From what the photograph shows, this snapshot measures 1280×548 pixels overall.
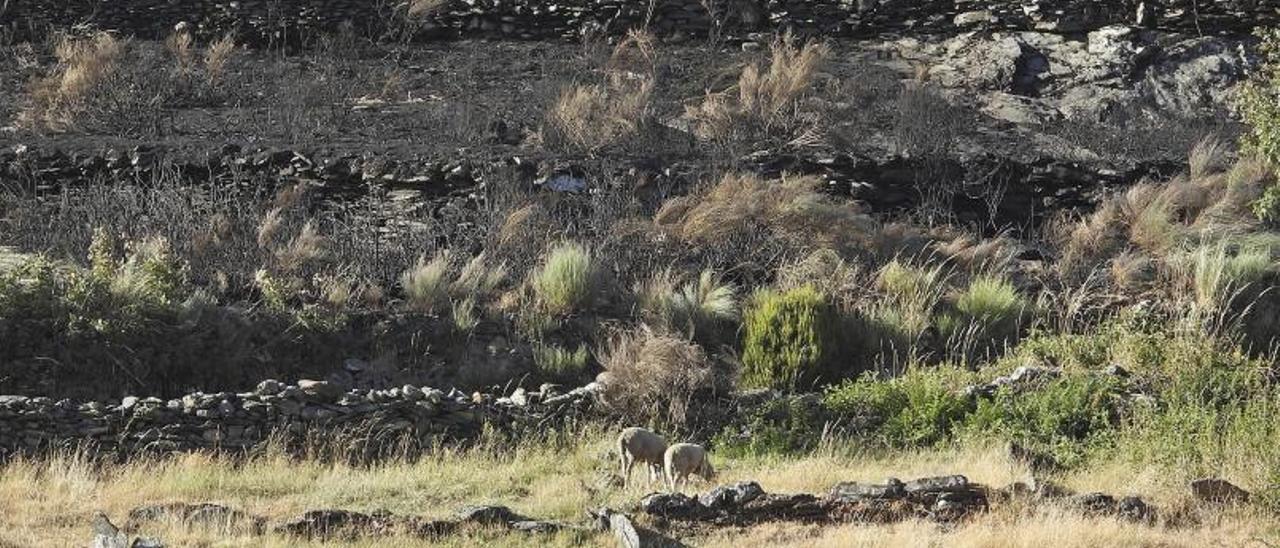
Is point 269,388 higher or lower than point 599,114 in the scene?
lower

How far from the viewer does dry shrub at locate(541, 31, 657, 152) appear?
19562mm

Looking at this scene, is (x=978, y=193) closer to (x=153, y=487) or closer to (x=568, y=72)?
(x=568, y=72)

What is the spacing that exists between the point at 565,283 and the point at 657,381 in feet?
7.75

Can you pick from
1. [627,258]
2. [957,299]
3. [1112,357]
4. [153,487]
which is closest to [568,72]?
[627,258]

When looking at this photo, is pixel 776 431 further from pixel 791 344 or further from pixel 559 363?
pixel 559 363

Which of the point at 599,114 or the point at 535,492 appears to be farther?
the point at 599,114

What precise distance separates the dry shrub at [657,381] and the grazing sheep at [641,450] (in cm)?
213

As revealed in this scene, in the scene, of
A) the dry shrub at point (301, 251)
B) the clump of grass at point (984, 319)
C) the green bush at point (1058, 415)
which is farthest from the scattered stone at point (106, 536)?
the clump of grass at point (984, 319)

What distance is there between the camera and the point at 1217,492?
10.7 meters

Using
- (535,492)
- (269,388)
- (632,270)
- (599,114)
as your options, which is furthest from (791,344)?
(599,114)

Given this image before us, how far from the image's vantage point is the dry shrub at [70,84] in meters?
20.2

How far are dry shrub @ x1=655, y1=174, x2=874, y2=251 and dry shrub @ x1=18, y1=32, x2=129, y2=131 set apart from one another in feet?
25.9

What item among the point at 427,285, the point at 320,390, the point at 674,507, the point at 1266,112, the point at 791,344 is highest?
the point at 1266,112

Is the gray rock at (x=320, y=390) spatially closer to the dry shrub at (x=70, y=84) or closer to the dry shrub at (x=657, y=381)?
the dry shrub at (x=657, y=381)
